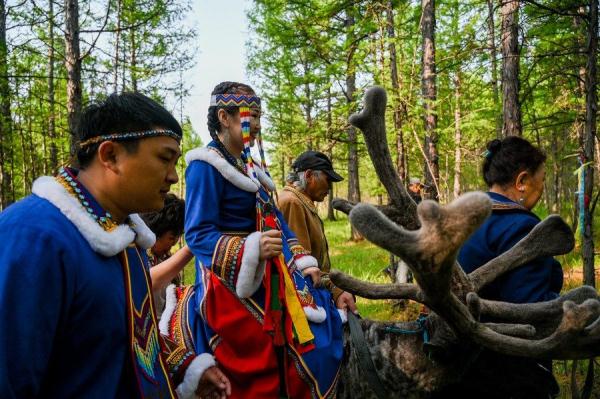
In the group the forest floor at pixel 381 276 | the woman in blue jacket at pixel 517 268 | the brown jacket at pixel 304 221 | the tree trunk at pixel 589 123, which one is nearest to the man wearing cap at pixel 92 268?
the woman in blue jacket at pixel 517 268

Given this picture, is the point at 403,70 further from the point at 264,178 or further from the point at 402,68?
the point at 264,178

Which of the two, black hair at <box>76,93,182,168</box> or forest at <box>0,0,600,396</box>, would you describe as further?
forest at <box>0,0,600,396</box>

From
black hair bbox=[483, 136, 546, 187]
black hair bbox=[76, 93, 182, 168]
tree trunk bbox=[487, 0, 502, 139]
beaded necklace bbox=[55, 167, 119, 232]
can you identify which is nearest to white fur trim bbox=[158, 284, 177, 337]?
beaded necklace bbox=[55, 167, 119, 232]

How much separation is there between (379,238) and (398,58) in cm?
Result: 766

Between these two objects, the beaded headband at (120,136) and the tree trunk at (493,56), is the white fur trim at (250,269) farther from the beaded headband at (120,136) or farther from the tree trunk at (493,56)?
the tree trunk at (493,56)

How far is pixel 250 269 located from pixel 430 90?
6068 millimetres

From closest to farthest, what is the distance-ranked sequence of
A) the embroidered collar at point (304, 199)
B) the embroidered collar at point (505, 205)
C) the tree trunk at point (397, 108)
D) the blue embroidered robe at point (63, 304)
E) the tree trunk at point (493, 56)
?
the blue embroidered robe at point (63, 304) < the embroidered collar at point (505, 205) < the embroidered collar at point (304, 199) < the tree trunk at point (493, 56) < the tree trunk at point (397, 108)

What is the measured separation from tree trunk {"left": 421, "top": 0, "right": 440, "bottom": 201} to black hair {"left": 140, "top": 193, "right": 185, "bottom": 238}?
4754 millimetres

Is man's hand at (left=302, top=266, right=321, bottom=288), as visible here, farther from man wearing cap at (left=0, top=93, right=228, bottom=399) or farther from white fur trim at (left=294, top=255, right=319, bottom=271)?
man wearing cap at (left=0, top=93, right=228, bottom=399)

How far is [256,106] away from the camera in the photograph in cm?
294

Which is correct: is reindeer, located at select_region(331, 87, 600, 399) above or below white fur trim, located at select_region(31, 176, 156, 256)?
below

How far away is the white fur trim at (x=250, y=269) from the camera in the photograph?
2.46 meters

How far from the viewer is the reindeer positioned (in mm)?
1967

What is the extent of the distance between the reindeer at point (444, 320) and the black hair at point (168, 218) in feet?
4.84
